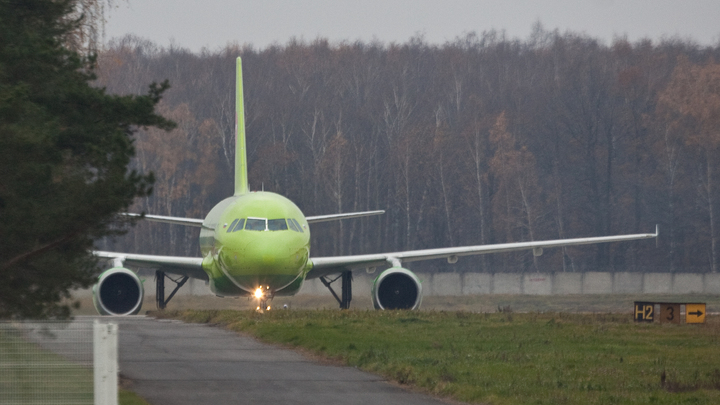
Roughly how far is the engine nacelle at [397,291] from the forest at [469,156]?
30295 mm

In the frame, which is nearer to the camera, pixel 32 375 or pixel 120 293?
pixel 32 375

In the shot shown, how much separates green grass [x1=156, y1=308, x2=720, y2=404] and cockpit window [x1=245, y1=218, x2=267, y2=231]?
203cm

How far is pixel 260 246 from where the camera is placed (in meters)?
21.5

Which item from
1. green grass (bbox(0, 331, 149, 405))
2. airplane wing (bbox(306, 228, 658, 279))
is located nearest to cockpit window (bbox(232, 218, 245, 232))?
airplane wing (bbox(306, 228, 658, 279))

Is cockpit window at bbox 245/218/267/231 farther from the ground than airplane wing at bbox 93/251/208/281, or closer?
farther from the ground

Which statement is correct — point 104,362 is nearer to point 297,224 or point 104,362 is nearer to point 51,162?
point 51,162

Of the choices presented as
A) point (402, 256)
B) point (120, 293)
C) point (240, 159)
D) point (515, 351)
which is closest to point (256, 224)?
point (120, 293)

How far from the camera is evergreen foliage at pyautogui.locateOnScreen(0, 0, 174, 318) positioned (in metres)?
9.86

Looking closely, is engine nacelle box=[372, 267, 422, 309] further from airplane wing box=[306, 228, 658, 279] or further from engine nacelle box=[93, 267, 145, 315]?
engine nacelle box=[93, 267, 145, 315]

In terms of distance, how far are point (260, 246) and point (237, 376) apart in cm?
989

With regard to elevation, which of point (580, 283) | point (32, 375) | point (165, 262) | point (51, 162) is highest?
point (51, 162)

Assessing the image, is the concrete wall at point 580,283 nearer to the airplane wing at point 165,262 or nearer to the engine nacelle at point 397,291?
the airplane wing at point 165,262

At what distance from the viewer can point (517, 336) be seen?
15750mm

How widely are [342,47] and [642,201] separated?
2397 centimetres
